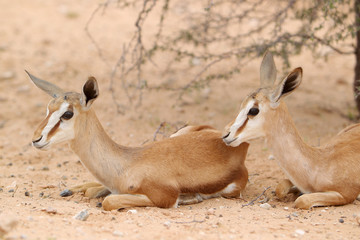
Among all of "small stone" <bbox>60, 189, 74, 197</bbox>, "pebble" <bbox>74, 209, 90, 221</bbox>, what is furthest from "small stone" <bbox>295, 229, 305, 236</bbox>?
"small stone" <bbox>60, 189, 74, 197</bbox>

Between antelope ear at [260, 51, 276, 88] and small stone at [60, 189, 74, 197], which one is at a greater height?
antelope ear at [260, 51, 276, 88]

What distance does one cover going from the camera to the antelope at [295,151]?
18.9ft

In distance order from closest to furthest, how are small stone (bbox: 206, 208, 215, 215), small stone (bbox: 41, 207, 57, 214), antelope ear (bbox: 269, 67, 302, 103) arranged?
1. small stone (bbox: 41, 207, 57, 214)
2. small stone (bbox: 206, 208, 215, 215)
3. antelope ear (bbox: 269, 67, 302, 103)

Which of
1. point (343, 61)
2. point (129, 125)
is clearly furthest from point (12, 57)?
point (343, 61)

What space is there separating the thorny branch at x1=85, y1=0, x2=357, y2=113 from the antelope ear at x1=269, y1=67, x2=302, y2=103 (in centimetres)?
156

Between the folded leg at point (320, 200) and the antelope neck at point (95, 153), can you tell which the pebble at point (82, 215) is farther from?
the folded leg at point (320, 200)

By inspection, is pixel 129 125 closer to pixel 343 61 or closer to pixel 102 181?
pixel 102 181

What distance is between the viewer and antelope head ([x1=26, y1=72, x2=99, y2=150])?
5.67 metres

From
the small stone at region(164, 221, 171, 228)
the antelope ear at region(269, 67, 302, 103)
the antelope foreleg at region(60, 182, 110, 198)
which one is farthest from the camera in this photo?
the antelope foreleg at region(60, 182, 110, 198)

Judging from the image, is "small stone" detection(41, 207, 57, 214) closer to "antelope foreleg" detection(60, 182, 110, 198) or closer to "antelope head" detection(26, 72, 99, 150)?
"antelope head" detection(26, 72, 99, 150)

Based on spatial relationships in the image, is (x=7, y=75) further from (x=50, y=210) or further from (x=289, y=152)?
(x=289, y=152)

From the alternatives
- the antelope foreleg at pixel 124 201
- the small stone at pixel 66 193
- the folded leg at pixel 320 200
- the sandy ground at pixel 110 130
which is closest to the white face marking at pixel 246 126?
the sandy ground at pixel 110 130

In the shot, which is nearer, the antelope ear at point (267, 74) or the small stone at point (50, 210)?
the small stone at point (50, 210)

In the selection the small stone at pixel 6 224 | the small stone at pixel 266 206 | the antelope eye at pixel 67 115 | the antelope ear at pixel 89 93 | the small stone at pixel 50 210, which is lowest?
the small stone at pixel 266 206
